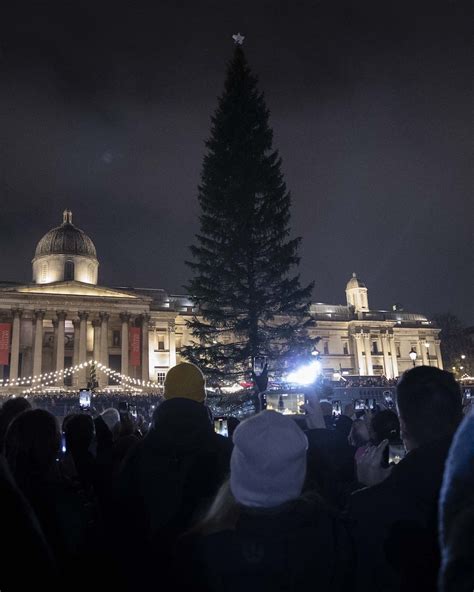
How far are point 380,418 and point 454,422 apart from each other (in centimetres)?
234

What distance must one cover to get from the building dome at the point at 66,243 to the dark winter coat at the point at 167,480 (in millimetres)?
59726

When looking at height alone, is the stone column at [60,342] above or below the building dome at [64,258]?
below

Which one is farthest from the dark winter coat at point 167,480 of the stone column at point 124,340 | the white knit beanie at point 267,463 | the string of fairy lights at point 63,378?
the stone column at point 124,340

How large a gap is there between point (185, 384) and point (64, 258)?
59128 millimetres

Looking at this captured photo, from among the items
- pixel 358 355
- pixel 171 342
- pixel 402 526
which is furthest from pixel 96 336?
pixel 402 526

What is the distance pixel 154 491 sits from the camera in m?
3.24

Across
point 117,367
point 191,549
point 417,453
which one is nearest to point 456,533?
point 191,549

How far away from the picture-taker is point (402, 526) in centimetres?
233

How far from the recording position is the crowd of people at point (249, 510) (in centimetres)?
165

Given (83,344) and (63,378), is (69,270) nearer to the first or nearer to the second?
(83,344)

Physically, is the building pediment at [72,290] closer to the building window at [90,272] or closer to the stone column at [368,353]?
the building window at [90,272]

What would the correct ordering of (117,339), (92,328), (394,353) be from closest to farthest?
(92,328) < (117,339) < (394,353)

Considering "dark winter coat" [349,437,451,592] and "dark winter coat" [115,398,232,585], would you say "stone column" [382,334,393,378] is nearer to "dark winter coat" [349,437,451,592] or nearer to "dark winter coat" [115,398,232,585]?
"dark winter coat" [115,398,232,585]

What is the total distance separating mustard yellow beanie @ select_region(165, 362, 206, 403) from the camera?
4.14 m
